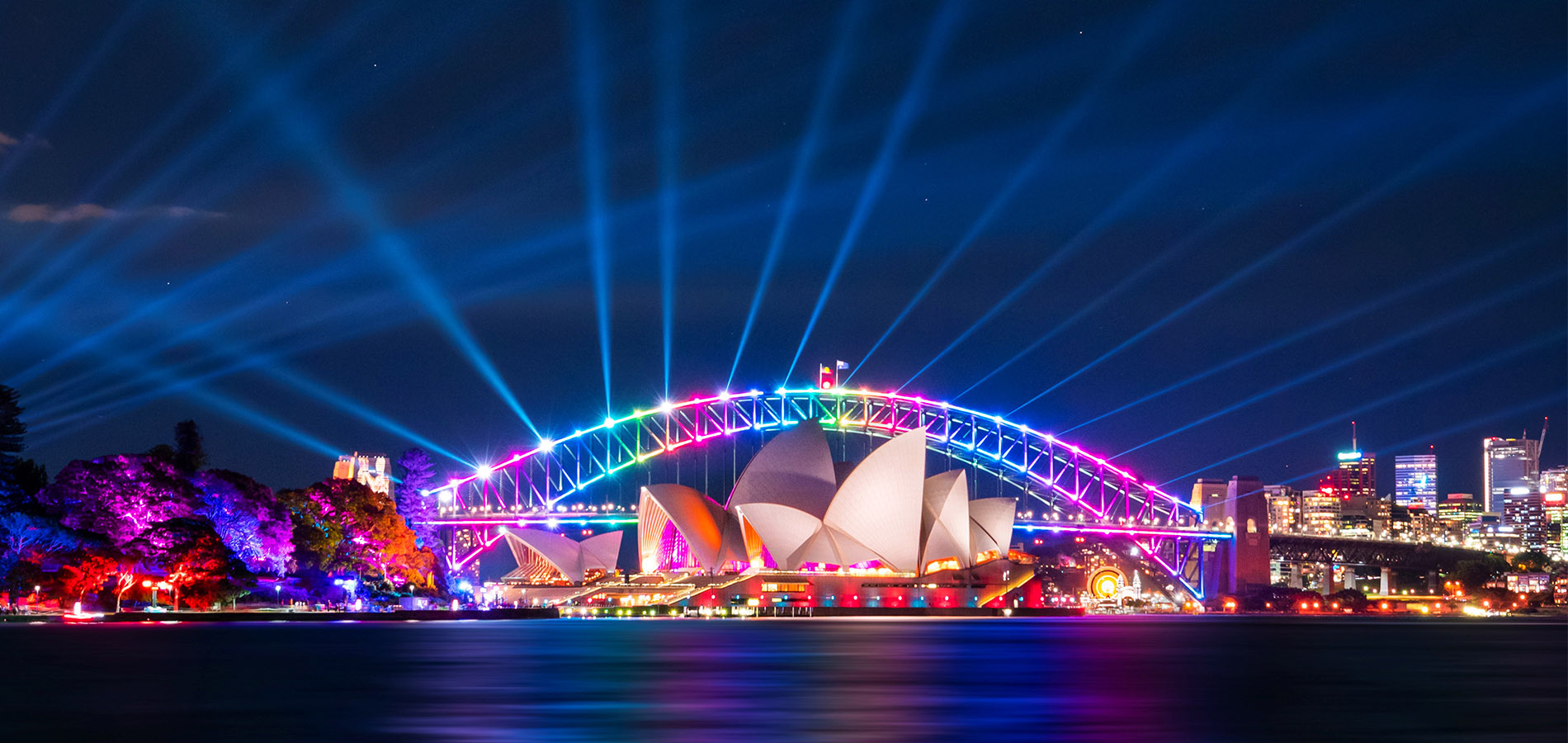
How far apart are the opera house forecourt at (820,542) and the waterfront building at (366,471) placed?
32.6m

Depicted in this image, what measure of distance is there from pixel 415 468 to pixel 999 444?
6297cm

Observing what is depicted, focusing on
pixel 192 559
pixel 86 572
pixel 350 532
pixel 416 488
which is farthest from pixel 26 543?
pixel 416 488

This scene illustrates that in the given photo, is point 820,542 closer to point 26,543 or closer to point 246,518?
point 246,518

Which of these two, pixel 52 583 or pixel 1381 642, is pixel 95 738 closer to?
pixel 1381 642

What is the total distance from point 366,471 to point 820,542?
225ft

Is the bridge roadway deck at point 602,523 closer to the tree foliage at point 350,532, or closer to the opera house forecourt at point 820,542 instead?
the opera house forecourt at point 820,542

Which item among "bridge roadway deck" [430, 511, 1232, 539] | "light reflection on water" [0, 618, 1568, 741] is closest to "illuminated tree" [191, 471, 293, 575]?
"light reflection on water" [0, 618, 1568, 741]

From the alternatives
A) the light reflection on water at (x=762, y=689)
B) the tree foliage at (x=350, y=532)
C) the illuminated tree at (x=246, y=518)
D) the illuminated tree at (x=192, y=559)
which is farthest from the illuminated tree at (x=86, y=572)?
the tree foliage at (x=350, y=532)

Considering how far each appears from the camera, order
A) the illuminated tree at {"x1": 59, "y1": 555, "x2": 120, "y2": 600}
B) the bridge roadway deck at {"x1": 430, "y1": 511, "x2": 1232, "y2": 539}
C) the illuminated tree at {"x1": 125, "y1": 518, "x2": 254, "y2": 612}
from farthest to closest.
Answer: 1. the bridge roadway deck at {"x1": 430, "y1": 511, "x2": 1232, "y2": 539}
2. the illuminated tree at {"x1": 125, "y1": 518, "x2": 254, "y2": 612}
3. the illuminated tree at {"x1": 59, "y1": 555, "x2": 120, "y2": 600}

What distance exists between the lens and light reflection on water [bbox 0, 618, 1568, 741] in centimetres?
2550

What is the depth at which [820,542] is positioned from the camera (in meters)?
136

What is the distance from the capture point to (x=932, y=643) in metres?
64.4

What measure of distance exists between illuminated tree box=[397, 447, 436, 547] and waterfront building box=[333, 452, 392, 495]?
74.0ft

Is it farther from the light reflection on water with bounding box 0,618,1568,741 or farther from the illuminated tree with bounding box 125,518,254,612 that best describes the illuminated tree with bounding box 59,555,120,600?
the light reflection on water with bounding box 0,618,1568,741
